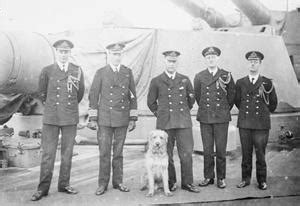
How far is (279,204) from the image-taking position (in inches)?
181

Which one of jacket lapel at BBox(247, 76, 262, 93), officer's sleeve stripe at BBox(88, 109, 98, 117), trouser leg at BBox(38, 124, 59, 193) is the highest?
jacket lapel at BBox(247, 76, 262, 93)

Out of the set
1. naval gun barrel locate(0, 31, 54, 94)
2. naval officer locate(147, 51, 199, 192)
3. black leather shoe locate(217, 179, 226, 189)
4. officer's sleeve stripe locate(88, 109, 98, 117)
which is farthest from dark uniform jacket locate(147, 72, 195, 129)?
naval gun barrel locate(0, 31, 54, 94)

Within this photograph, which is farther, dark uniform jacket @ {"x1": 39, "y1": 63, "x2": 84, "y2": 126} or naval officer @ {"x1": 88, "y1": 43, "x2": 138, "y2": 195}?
naval officer @ {"x1": 88, "y1": 43, "x2": 138, "y2": 195}

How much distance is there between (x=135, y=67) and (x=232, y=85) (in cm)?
284

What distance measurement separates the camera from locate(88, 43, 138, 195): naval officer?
4770 millimetres

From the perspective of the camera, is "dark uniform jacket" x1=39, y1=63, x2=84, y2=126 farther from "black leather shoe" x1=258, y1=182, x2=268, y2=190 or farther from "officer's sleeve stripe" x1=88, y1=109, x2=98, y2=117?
"black leather shoe" x1=258, y1=182, x2=268, y2=190

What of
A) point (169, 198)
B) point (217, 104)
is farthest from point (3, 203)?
point (217, 104)

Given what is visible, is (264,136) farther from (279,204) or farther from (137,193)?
(137,193)

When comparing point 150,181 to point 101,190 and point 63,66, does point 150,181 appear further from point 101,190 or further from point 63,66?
point 63,66

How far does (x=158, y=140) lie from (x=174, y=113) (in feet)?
1.50

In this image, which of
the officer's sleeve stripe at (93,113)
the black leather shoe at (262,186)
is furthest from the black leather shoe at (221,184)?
the officer's sleeve stripe at (93,113)

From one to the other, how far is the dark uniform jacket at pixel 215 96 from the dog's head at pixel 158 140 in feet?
2.19

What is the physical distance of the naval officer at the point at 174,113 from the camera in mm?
4867

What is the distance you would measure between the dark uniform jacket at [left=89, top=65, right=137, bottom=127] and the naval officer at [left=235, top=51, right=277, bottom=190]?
135 cm
